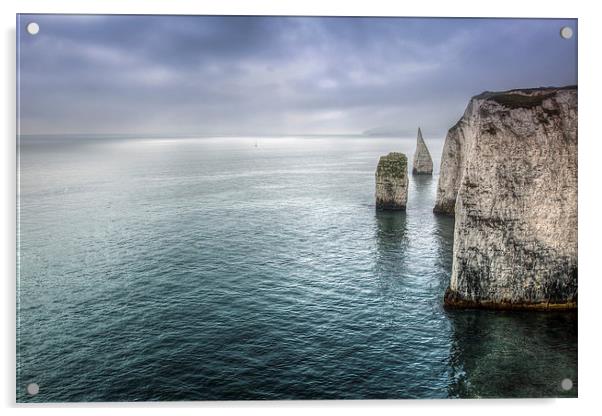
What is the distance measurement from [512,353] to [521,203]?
22.9 ft

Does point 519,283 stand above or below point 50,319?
above

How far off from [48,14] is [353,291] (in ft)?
64.8

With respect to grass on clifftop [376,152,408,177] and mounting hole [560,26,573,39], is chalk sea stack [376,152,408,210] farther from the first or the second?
mounting hole [560,26,573,39]

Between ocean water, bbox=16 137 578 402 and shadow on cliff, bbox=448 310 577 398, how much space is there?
2.9 inches

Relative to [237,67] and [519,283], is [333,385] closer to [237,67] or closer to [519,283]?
[519,283]

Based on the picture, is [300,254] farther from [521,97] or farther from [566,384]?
[566,384]

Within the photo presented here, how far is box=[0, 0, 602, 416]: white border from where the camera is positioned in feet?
59.0

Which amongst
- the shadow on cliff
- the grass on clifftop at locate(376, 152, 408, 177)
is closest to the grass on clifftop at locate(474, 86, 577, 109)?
the shadow on cliff

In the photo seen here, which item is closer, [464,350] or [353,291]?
[464,350]

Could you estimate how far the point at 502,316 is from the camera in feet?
80.4

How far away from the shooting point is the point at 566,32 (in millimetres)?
19406

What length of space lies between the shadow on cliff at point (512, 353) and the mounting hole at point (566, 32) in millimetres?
12471

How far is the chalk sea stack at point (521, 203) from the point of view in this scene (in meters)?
23.6
